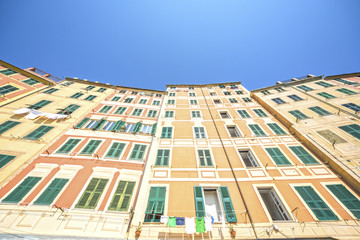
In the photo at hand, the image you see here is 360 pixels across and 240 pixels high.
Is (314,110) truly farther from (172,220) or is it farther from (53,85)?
(53,85)

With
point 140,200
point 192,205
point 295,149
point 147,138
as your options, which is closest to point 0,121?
point 147,138

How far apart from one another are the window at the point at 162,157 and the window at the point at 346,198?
1074 centimetres

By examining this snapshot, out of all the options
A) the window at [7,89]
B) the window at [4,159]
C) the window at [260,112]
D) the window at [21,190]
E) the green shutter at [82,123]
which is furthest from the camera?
the window at [260,112]

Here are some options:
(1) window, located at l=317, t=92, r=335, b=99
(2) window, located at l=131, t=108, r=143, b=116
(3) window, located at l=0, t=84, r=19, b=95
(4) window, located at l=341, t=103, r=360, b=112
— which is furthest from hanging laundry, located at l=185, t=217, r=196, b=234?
(3) window, located at l=0, t=84, r=19, b=95

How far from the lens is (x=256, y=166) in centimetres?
1011

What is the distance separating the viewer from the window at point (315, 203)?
7.02 metres

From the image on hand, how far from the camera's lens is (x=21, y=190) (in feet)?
23.8

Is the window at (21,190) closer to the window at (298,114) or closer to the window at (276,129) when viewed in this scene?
the window at (276,129)

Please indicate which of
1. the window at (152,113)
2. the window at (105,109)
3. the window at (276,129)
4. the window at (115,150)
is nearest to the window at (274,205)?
the window at (276,129)

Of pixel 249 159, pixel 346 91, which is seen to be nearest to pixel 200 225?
pixel 249 159

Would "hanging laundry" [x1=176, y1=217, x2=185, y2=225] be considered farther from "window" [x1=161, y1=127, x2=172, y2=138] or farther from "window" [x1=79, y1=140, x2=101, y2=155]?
"window" [x1=79, y1=140, x2=101, y2=155]

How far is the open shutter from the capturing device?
23.9 feet

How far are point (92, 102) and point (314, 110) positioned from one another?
2576 centimetres

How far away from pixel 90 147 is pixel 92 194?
4.11 m
